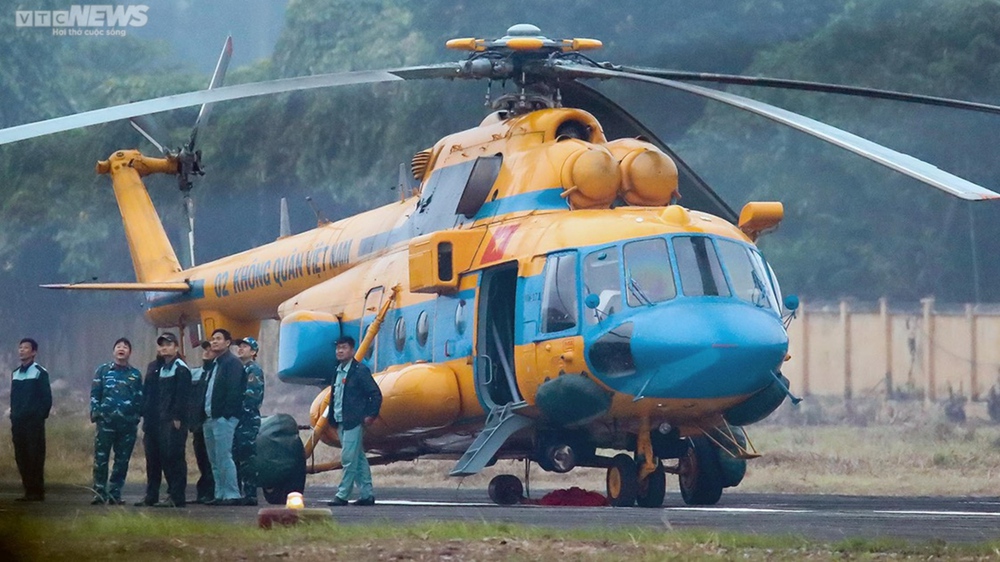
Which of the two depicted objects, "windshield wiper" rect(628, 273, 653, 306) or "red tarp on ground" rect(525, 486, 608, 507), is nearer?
"windshield wiper" rect(628, 273, 653, 306)

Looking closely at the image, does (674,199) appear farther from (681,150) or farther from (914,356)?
(681,150)

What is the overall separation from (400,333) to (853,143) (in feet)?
18.6

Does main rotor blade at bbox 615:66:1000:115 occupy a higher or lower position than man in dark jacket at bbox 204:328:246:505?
higher

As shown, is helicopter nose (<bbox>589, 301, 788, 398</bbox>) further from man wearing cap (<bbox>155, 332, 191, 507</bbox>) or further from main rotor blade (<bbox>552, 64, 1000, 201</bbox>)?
man wearing cap (<bbox>155, 332, 191, 507</bbox>)

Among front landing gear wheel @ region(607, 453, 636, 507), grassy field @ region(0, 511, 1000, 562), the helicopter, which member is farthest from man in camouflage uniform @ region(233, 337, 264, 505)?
grassy field @ region(0, 511, 1000, 562)

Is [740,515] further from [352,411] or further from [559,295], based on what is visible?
[352,411]

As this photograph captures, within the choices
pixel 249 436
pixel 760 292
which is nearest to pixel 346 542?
pixel 760 292

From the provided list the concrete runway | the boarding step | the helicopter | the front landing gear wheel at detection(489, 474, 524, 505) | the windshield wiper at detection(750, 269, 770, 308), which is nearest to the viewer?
the concrete runway

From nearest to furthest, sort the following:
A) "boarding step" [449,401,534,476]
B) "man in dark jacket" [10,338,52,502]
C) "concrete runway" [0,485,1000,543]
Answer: "concrete runway" [0,485,1000,543], "boarding step" [449,401,534,476], "man in dark jacket" [10,338,52,502]

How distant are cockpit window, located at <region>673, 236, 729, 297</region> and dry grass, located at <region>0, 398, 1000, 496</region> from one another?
17.2 ft

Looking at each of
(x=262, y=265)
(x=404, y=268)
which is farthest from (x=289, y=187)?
→ (x=404, y=268)

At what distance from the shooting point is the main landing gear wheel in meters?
15.2

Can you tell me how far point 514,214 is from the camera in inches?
605

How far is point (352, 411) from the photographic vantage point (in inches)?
591
